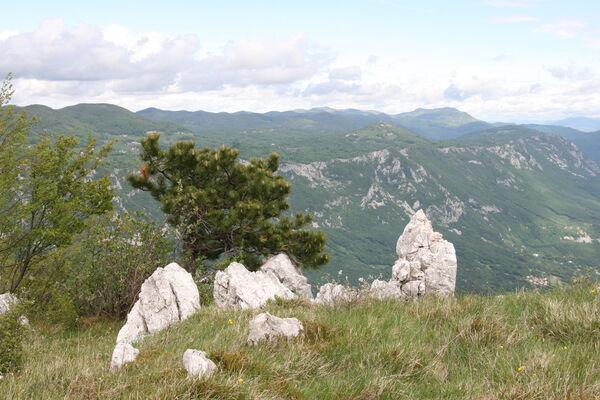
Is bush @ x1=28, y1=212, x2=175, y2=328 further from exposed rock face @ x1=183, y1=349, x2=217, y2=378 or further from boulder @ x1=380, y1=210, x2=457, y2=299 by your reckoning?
boulder @ x1=380, y1=210, x2=457, y2=299

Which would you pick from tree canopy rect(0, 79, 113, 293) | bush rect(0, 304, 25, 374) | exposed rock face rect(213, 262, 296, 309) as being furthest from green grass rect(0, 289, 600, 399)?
tree canopy rect(0, 79, 113, 293)

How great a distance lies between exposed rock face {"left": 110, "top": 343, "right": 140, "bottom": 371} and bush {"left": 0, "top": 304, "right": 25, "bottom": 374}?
1.71 metres

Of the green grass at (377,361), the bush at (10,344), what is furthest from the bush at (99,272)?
the green grass at (377,361)

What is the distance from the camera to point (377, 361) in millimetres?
4938

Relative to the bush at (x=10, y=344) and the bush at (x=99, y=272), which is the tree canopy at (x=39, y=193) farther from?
the bush at (x=10, y=344)

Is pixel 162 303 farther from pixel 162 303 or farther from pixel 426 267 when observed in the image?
pixel 426 267

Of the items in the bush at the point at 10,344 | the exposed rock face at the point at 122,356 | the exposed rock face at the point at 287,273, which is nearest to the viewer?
the exposed rock face at the point at 122,356

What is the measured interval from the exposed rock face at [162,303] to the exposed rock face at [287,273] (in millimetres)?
5431

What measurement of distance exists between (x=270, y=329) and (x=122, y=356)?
2046 mm

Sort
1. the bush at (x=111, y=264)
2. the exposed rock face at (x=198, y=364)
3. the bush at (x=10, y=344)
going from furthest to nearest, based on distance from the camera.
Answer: the bush at (x=111, y=264)
the bush at (x=10, y=344)
the exposed rock face at (x=198, y=364)

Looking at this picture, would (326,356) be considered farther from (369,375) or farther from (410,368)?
(410,368)

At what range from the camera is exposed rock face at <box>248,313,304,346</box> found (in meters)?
5.52

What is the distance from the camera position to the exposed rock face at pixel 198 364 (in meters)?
4.19

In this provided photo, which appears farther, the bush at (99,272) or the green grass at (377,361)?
the bush at (99,272)
